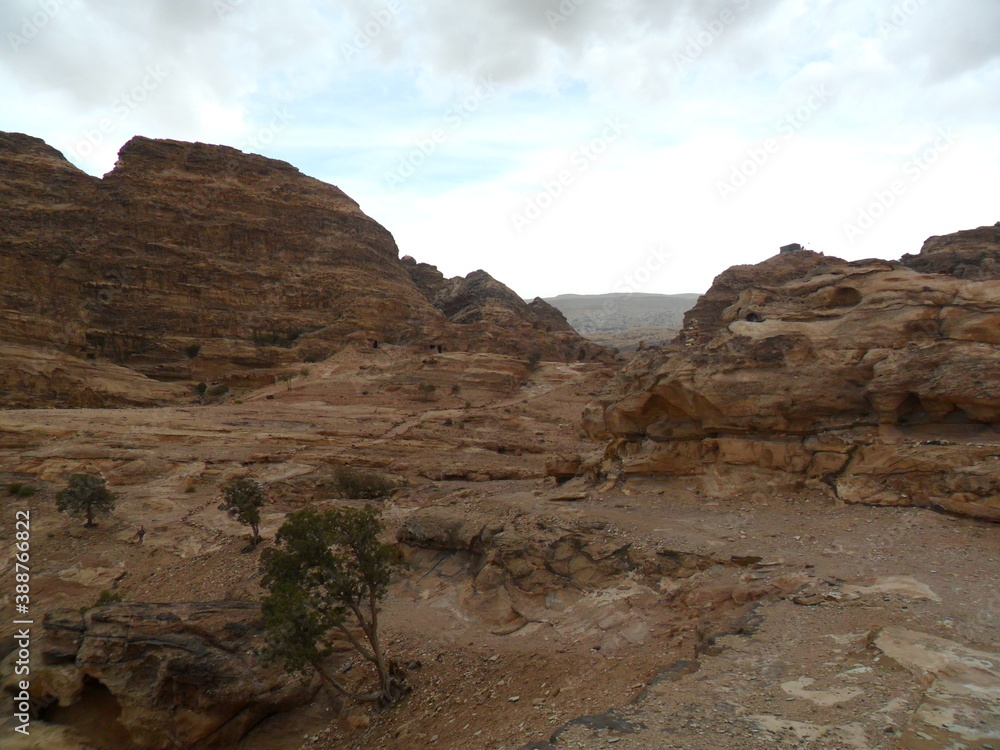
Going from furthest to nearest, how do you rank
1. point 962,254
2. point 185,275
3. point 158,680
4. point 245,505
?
1. point 185,275
2. point 962,254
3. point 245,505
4. point 158,680

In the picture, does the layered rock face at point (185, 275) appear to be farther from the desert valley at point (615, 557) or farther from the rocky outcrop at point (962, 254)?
the rocky outcrop at point (962, 254)

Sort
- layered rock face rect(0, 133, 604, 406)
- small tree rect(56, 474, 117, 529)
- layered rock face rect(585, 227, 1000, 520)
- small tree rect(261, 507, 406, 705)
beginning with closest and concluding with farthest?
small tree rect(261, 507, 406, 705) → layered rock face rect(585, 227, 1000, 520) → small tree rect(56, 474, 117, 529) → layered rock face rect(0, 133, 604, 406)

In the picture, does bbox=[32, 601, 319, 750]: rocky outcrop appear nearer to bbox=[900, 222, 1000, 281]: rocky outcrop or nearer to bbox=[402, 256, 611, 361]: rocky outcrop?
bbox=[402, 256, 611, 361]: rocky outcrop

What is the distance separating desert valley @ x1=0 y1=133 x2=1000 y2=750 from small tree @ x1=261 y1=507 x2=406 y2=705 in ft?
1.99

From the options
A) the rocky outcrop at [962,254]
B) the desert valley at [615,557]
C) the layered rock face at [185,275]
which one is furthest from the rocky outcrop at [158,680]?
the rocky outcrop at [962,254]

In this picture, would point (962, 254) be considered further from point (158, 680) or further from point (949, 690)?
point (158, 680)

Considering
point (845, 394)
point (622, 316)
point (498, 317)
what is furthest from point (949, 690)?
point (622, 316)

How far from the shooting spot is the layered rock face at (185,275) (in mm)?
37031

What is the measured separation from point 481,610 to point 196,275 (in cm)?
3890

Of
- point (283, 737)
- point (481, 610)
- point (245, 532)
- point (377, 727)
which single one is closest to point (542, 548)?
point (481, 610)

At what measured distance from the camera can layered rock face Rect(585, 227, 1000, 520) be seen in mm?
10305

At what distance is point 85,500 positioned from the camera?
52.3 feet

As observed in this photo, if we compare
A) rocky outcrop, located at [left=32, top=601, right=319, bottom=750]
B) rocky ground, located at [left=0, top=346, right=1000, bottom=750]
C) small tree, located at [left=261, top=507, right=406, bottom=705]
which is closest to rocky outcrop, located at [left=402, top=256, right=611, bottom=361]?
rocky ground, located at [left=0, top=346, right=1000, bottom=750]

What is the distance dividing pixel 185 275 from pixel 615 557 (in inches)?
1585
